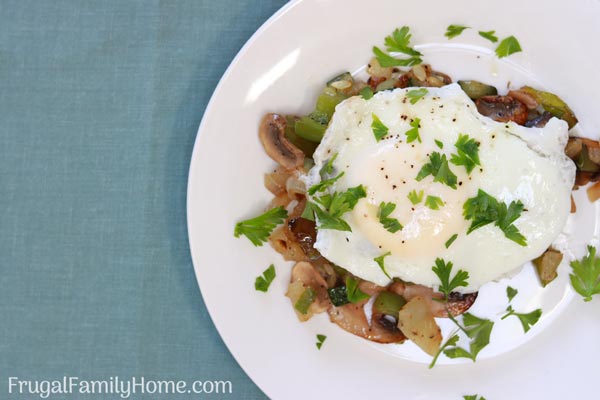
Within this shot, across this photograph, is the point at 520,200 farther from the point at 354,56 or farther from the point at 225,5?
the point at 225,5

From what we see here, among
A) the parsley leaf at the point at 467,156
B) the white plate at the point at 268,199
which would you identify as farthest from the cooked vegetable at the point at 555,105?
the parsley leaf at the point at 467,156

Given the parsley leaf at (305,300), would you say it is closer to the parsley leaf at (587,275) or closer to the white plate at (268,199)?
the white plate at (268,199)

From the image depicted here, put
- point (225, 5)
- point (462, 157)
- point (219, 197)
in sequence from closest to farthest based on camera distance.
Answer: point (462, 157), point (219, 197), point (225, 5)

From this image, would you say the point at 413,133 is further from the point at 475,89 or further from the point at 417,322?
the point at 417,322

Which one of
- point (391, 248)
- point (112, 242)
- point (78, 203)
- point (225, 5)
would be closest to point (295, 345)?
point (391, 248)

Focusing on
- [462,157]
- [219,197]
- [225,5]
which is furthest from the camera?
[225,5]

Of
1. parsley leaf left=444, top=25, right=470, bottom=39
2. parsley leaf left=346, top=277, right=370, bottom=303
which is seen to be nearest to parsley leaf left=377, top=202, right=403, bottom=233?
parsley leaf left=346, top=277, right=370, bottom=303

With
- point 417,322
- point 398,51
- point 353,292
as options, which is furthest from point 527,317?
point 398,51
